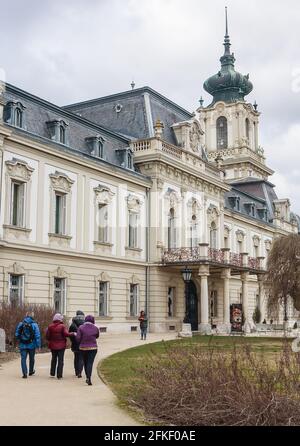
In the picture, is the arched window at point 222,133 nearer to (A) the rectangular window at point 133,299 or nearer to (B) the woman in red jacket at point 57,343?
(A) the rectangular window at point 133,299

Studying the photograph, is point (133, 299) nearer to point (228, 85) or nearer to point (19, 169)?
point (19, 169)

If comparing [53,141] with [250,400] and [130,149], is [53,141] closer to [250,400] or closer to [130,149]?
[130,149]

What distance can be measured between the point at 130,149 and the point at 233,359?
2752 centimetres

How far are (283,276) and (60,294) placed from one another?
Answer: 11202 mm

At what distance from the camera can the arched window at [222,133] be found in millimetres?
74062

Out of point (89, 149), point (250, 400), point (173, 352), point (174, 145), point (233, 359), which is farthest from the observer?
point (174, 145)

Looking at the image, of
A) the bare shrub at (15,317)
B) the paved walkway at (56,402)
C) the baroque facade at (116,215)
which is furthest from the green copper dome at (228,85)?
the paved walkway at (56,402)

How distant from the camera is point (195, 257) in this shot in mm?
36812

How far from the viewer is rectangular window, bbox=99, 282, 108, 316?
32906 millimetres

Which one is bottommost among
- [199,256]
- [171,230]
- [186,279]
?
[186,279]

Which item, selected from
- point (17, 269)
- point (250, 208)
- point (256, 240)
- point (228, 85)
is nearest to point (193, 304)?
point (256, 240)

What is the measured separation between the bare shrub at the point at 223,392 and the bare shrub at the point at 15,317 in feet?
36.4

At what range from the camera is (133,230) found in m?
35.8

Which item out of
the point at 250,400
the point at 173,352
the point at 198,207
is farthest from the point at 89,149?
the point at 250,400
